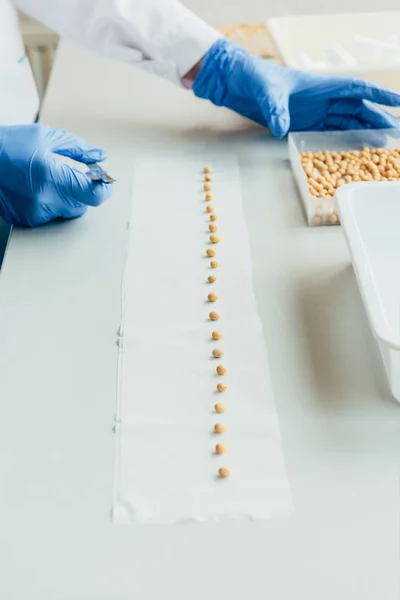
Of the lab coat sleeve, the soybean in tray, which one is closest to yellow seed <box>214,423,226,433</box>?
the soybean in tray

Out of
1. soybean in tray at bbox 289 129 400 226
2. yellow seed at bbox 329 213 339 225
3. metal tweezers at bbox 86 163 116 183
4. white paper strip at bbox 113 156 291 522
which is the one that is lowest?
white paper strip at bbox 113 156 291 522

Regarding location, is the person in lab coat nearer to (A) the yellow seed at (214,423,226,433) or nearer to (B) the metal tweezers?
(B) the metal tweezers

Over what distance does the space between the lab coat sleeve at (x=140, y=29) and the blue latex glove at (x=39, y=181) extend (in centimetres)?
38

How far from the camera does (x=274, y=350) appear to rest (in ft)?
3.14

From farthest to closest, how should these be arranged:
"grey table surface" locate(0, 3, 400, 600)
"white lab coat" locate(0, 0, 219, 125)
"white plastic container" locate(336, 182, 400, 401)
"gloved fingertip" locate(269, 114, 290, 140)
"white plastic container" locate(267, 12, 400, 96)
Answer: "white plastic container" locate(267, 12, 400, 96) → "white lab coat" locate(0, 0, 219, 125) → "gloved fingertip" locate(269, 114, 290, 140) → "white plastic container" locate(336, 182, 400, 401) → "grey table surface" locate(0, 3, 400, 600)

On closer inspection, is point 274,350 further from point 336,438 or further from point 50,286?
point 50,286

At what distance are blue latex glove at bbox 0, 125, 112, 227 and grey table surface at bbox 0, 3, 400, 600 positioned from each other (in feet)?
0.12

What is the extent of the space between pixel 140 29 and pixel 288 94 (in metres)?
0.33

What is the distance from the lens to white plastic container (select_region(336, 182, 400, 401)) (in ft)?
2.68

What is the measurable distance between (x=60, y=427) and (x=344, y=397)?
34cm

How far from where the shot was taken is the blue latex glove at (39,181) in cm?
116

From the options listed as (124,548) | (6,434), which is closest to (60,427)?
(6,434)

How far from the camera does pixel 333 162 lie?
1300 millimetres

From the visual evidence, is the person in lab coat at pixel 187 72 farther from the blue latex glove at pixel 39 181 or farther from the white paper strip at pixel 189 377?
→ the white paper strip at pixel 189 377
